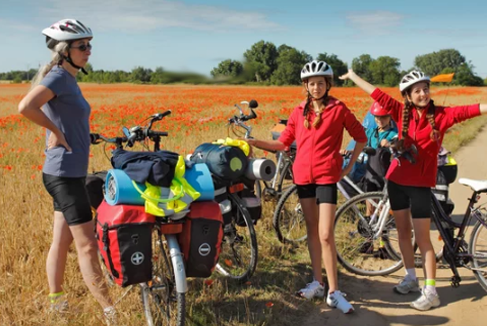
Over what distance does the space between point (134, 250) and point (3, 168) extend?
6.05 meters

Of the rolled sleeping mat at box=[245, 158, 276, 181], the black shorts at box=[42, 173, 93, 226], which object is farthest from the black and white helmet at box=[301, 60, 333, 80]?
the black shorts at box=[42, 173, 93, 226]

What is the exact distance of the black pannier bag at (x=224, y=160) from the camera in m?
4.21

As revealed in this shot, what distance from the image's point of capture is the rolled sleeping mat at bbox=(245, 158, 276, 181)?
4.40m

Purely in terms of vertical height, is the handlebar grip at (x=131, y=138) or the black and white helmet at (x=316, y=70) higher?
the black and white helmet at (x=316, y=70)

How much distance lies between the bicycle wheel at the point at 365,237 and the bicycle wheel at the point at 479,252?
0.71 m

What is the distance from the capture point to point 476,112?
12.7ft

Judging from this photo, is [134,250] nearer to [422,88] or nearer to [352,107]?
[422,88]

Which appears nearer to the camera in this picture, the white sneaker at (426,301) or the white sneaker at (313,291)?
the white sneaker at (426,301)

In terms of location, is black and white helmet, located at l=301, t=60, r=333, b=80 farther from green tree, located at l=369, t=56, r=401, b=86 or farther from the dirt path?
green tree, located at l=369, t=56, r=401, b=86

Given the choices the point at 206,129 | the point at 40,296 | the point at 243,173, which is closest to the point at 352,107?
the point at 206,129

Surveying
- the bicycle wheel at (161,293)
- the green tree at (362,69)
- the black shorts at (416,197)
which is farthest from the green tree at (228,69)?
the green tree at (362,69)

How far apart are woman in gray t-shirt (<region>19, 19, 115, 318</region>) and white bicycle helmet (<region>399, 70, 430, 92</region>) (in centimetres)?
241

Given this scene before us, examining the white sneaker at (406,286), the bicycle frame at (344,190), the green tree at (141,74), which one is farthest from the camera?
the bicycle frame at (344,190)

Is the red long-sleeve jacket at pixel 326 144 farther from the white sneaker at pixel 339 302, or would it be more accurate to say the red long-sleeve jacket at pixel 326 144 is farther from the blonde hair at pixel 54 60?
the blonde hair at pixel 54 60
